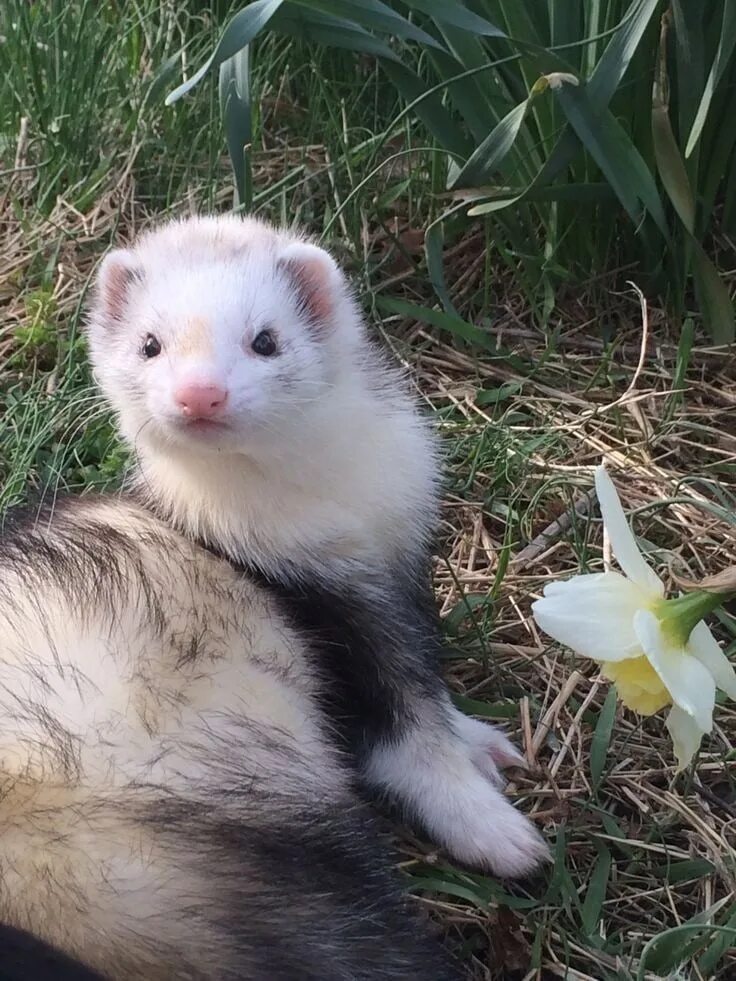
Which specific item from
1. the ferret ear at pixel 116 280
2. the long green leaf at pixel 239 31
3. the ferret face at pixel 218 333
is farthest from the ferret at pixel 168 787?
the long green leaf at pixel 239 31

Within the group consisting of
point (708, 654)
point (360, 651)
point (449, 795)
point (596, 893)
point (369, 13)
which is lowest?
point (596, 893)

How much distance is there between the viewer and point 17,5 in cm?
335

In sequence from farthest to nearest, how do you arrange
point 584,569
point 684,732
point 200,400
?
point 584,569, point 200,400, point 684,732

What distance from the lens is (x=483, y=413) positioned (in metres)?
2.69

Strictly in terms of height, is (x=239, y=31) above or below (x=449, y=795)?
above

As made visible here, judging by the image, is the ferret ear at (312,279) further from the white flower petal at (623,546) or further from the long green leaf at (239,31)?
the white flower petal at (623,546)

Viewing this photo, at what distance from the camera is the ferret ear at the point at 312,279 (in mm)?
1913

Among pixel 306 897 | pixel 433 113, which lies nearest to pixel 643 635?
pixel 306 897

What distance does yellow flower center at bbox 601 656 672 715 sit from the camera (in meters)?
1.18

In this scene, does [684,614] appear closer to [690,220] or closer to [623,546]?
[623,546]

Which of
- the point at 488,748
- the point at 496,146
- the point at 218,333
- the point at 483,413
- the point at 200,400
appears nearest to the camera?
the point at 200,400

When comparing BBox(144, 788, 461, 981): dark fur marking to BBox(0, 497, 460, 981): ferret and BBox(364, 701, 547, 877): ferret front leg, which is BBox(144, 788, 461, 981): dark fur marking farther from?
BBox(364, 701, 547, 877): ferret front leg

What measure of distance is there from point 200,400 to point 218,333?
148 millimetres

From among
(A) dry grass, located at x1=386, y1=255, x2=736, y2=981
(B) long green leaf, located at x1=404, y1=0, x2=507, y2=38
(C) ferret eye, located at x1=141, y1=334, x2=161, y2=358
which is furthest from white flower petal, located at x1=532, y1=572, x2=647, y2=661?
(B) long green leaf, located at x1=404, y1=0, x2=507, y2=38
